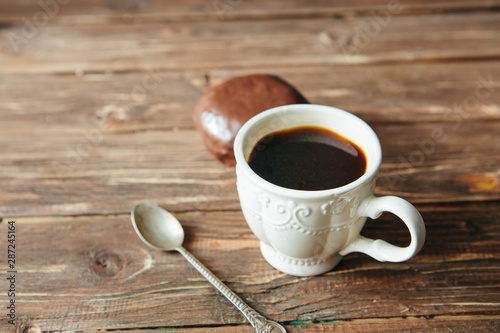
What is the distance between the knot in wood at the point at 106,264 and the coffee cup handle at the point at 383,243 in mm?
296

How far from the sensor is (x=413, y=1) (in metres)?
1.30

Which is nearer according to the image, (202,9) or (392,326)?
(392,326)

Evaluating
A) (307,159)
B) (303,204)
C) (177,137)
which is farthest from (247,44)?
(303,204)

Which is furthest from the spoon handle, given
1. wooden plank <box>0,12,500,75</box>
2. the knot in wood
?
wooden plank <box>0,12,500,75</box>

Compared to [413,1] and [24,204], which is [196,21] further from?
[24,204]

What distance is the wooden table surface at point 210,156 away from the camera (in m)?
0.61

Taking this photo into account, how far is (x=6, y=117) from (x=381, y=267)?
0.74 meters

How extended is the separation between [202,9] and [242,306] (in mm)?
909

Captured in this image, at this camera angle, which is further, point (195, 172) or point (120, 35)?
point (120, 35)

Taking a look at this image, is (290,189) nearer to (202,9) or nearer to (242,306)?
(242,306)

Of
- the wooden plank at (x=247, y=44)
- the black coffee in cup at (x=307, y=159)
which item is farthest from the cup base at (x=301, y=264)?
the wooden plank at (x=247, y=44)

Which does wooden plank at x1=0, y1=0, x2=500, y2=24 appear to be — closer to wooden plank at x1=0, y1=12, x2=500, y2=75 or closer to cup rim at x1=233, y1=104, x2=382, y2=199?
wooden plank at x1=0, y1=12, x2=500, y2=75

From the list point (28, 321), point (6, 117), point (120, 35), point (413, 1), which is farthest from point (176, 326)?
point (413, 1)

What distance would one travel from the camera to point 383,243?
0.60 metres
